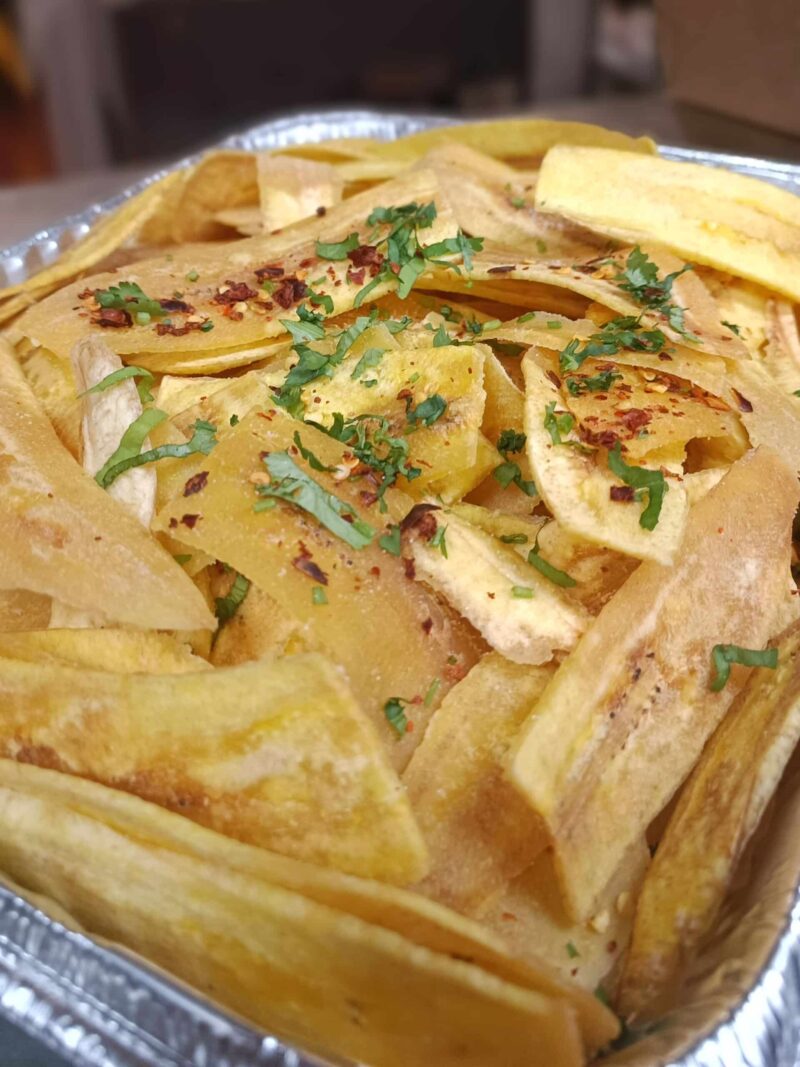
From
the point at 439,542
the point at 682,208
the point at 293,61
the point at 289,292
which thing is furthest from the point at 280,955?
the point at 293,61

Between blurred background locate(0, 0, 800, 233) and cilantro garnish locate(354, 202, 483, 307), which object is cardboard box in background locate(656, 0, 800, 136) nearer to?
cilantro garnish locate(354, 202, 483, 307)

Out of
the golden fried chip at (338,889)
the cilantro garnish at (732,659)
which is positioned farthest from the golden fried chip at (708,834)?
the golden fried chip at (338,889)

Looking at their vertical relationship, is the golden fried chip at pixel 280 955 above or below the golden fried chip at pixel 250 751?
below

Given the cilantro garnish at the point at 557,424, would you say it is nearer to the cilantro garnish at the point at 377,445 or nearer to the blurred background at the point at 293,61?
the cilantro garnish at the point at 377,445

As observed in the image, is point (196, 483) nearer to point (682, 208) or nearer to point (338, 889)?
point (338, 889)

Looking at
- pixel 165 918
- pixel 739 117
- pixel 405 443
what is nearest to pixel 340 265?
pixel 405 443

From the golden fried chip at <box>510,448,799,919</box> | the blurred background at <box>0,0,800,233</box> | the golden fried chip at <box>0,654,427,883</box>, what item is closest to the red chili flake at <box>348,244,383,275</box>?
the golden fried chip at <box>510,448,799,919</box>
